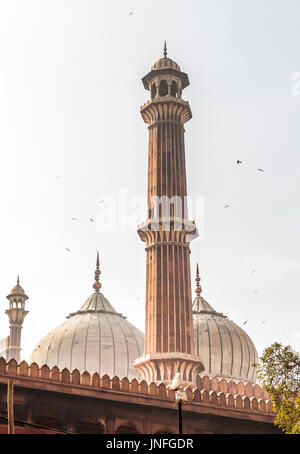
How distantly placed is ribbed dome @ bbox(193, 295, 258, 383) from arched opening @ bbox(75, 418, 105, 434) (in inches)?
568

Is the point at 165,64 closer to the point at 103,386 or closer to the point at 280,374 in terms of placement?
the point at 103,386

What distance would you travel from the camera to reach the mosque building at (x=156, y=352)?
21.2 meters

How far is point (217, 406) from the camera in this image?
2303cm

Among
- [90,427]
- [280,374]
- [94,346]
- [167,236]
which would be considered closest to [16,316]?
[94,346]

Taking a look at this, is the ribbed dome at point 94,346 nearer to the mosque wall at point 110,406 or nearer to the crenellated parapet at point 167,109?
the crenellated parapet at point 167,109

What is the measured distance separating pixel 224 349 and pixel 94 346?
20.4ft

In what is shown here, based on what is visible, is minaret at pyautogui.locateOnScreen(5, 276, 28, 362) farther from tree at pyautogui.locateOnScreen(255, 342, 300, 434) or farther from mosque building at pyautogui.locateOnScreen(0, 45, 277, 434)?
tree at pyautogui.locateOnScreen(255, 342, 300, 434)

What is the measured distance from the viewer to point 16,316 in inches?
1710

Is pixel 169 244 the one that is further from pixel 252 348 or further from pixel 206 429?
pixel 252 348

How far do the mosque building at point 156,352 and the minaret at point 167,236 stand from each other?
1.5 inches

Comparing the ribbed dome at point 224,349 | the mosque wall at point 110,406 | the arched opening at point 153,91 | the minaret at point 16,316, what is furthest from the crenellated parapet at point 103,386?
the minaret at point 16,316
